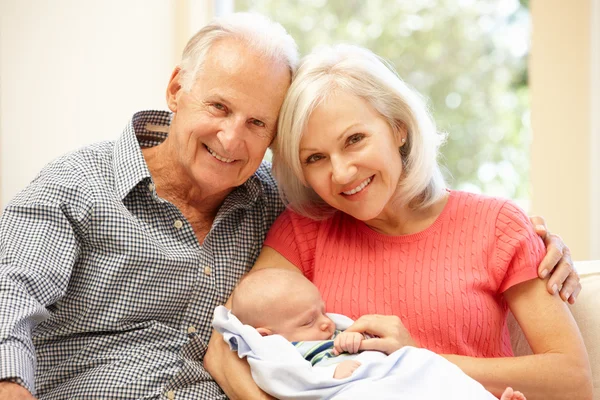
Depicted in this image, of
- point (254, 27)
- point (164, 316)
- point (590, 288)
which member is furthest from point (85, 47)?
point (590, 288)

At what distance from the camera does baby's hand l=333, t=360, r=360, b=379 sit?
63.0 inches

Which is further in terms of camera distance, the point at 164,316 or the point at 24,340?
the point at 164,316

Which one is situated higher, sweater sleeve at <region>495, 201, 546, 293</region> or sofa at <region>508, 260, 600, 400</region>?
sweater sleeve at <region>495, 201, 546, 293</region>

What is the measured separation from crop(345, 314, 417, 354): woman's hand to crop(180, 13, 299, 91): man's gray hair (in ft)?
2.51

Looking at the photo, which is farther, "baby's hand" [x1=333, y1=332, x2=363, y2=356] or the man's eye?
the man's eye

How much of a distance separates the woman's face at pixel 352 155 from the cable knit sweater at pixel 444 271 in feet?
0.49

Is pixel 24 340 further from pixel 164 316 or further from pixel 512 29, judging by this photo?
pixel 512 29

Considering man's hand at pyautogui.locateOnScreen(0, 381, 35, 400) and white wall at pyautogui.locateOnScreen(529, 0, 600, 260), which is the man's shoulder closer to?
man's hand at pyautogui.locateOnScreen(0, 381, 35, 400)

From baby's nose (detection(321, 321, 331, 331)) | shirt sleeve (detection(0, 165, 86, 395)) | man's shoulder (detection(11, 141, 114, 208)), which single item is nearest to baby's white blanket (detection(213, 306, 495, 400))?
baby's nose (detection(321, 321, 331, 331))

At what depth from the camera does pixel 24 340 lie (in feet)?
5.25

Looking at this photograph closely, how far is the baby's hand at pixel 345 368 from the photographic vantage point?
1601mm

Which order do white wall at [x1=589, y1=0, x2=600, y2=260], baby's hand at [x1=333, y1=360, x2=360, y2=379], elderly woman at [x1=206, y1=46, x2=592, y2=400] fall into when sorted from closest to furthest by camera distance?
baby's hand at [x1=333, y1=360, x2=360, y2=379]
elderly woman at [x1=206, y1=46, x2=592, y2=400]
white wall at [x1=589, y1=0, x2=600, y2=260]

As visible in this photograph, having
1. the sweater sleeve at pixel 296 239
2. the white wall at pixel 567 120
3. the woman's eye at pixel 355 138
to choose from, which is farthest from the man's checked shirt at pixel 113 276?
the white wall at pixel 567 120

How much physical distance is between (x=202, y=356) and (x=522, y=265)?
3.00 ft
